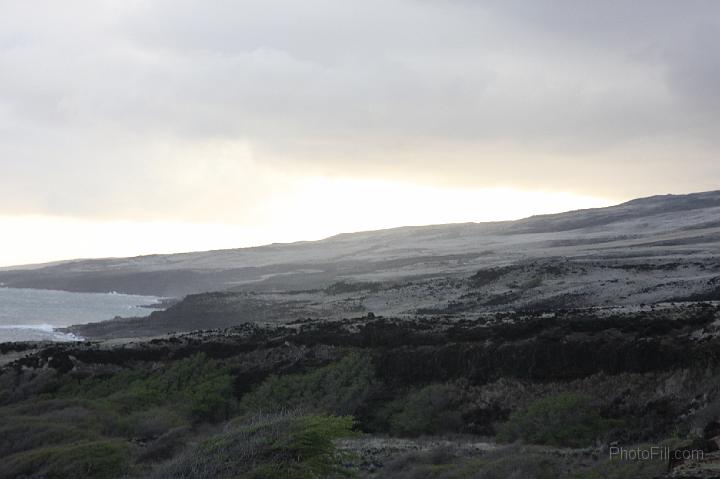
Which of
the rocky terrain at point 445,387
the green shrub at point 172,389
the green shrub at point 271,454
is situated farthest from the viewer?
the green shrub at point 172,389

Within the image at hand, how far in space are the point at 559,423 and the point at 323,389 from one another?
31.5ft

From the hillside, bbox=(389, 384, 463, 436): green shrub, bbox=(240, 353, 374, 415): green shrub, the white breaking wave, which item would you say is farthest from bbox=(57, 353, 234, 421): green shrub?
the hillside

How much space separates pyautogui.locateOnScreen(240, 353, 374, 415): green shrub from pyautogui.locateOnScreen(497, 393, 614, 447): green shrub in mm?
6383

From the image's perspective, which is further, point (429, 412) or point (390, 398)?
point (390, 398)

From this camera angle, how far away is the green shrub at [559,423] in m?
19.0

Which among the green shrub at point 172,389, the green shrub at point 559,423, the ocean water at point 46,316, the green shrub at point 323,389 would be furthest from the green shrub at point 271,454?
the ocean water at point 46,316

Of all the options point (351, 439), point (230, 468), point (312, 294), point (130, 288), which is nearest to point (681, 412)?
point (351, 439)

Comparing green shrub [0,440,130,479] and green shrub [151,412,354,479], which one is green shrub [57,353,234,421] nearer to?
green shrub [0,440,130,479]

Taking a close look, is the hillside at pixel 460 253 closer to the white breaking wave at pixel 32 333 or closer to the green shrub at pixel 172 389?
the white breaking wave at pixel 32 333

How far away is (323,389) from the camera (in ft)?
88.0

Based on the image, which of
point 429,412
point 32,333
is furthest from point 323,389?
point 32,333

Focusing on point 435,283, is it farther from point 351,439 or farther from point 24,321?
point 351,439

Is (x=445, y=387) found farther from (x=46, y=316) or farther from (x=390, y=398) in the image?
(x=46, y=316)

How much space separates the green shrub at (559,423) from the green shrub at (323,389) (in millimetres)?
6383
